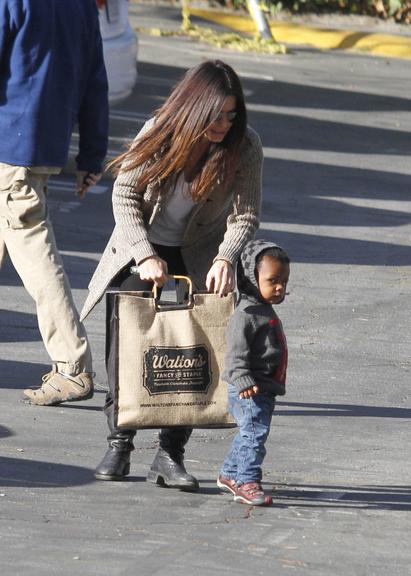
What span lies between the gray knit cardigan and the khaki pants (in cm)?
103

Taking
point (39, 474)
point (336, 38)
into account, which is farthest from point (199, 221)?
point (336, 38)

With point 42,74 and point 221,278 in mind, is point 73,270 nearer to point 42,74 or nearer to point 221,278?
point 42,74

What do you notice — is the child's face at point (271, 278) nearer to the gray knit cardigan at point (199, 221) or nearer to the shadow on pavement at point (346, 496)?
the gray knit cardigan at point (199, 221)

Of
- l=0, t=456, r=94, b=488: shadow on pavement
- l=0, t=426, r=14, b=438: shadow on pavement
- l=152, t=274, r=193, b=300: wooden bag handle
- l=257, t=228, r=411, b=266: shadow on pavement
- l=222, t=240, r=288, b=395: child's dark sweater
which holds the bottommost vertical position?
l=257, t=228, r=411, b=266: shadow on pavement

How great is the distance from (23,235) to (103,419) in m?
0.91

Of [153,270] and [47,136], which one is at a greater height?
[47,136]

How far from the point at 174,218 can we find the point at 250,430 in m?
0.85

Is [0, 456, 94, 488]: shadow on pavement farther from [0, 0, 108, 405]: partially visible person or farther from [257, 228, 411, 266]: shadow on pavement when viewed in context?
[257, 228, 411, 266]: shadow on pavement

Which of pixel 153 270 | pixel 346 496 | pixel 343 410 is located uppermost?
pixel 153 270

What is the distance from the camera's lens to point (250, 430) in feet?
17.9

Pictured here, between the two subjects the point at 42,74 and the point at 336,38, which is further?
the point at 336,38

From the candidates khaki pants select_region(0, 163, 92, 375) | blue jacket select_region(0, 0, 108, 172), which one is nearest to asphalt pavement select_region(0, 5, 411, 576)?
khaki pants select_region(0, 163, 92, 375)

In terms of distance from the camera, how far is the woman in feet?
17.8

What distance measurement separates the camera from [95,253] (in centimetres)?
1016
